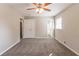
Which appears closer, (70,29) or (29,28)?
(70,29)

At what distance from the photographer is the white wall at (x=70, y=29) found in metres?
3.39

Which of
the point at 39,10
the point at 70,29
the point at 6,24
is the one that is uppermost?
the point at 39,10

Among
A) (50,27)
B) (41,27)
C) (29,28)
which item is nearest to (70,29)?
(50,27)

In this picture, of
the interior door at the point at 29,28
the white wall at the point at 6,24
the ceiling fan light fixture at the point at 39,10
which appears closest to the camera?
the white wall at the point at 6,24

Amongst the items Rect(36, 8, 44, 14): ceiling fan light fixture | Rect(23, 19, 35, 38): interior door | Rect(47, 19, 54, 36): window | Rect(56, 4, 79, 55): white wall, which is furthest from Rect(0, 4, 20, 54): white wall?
Rect(56, 4, 79, 55): white wall

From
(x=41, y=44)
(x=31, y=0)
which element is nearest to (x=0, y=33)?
(x=41, y=44)

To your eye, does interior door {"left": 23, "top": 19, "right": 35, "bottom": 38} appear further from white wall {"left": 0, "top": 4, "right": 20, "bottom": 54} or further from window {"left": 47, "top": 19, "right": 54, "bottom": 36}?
window {"left": 47, "top": 19, "right": 54, "bottom": 36}

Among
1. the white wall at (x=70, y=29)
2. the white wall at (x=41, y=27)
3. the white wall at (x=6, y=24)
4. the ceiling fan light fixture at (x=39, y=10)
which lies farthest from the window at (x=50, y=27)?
the white wall at (x=6, y=24)

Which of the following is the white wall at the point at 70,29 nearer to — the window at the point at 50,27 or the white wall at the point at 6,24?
the window at the point at 50,27

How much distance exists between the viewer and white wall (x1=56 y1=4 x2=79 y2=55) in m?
3.39

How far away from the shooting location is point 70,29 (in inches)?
151

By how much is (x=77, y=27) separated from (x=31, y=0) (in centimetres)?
275

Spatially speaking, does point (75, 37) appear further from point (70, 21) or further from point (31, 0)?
point (31, 0)

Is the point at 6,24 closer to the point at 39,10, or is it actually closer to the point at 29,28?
the point at 29,28
